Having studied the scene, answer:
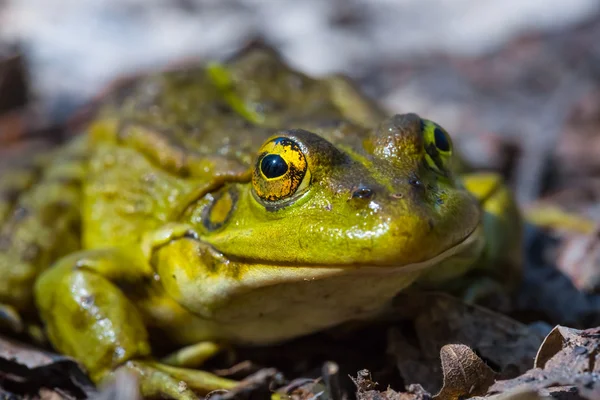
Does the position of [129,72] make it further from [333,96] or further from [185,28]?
[333,96]

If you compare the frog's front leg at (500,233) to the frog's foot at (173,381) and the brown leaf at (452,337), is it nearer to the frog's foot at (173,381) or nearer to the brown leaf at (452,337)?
the brown leaf at (452,337)

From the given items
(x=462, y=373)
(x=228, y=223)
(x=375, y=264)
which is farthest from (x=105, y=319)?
(x=462, y=373)

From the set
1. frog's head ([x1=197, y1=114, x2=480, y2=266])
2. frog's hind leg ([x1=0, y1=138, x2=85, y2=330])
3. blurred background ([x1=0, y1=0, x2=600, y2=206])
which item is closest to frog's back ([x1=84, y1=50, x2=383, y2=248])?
frog's hind leg ([x1=0, y1=138, x2=85, y2=330])

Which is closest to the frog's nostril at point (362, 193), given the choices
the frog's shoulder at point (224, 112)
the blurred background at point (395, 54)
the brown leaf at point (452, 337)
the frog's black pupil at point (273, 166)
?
the frog's black pupil at point (273, 166)

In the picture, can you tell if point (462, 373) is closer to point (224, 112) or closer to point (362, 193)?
point (362, 193)

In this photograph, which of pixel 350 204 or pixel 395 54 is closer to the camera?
pixel 350 204

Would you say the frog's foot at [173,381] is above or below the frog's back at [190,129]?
below
